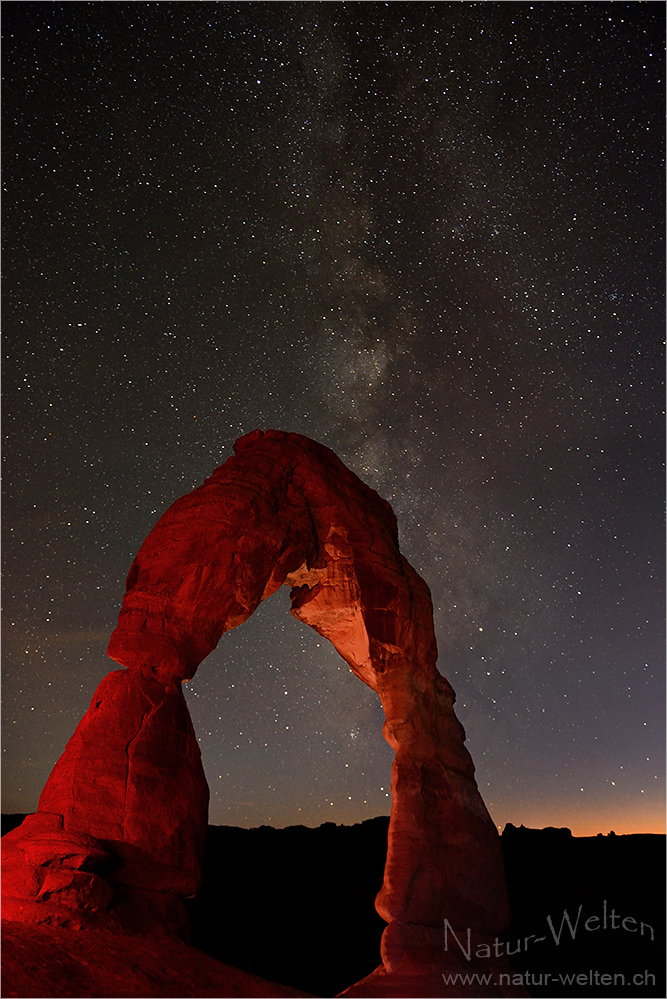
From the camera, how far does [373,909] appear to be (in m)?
29.8

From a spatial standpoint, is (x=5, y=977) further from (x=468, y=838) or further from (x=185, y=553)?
(x=468, y=838)

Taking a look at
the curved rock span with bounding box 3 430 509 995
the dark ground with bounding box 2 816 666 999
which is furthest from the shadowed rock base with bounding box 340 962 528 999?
the dark ground with bounding box 2 816 666 999

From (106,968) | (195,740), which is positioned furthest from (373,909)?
(106,968)

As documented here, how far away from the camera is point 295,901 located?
3119 centimetres

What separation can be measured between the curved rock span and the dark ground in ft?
54.4

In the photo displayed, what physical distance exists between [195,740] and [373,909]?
80.8 feet

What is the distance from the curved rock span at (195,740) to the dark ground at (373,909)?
54.4 ft

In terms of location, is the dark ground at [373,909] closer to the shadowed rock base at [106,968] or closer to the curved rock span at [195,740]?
the curved rock span at [195,740]

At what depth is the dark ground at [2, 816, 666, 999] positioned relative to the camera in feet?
87.5

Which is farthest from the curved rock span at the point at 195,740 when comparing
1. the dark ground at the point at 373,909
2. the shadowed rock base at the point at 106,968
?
the dark ground at the point at 373,909

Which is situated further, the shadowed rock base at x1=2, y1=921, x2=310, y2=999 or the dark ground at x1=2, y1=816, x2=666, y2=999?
the dark ground at x1=2, y1=816, x2=666, y2=999

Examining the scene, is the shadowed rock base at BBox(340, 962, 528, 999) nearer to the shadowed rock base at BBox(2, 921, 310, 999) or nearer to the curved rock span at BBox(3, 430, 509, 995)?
the curved rock span at BBox(3, 430, 509, 995)

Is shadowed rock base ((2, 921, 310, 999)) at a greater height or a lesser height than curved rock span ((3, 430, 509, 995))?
lesser

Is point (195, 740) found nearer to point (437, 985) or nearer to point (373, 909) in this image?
point (437, 985)
